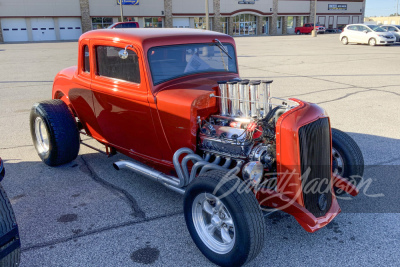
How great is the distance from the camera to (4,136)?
6289 mm

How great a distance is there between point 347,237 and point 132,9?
4522 cm

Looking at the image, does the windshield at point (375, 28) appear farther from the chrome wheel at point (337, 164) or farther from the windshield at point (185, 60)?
the chrome wheel at point (337, 164)

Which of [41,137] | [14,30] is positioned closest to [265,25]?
[14,30]

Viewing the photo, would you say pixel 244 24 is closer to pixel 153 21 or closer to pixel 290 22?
pixel 290 22

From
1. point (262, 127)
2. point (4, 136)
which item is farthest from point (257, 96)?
point (4, 136)

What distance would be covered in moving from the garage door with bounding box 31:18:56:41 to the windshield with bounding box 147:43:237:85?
43.3 meters

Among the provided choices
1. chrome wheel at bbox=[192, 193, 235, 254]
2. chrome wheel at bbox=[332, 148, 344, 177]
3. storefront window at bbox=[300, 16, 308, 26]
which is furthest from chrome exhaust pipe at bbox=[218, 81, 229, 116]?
storefront window at bbox=[300, 16, 308, 26]

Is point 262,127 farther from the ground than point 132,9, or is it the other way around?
point 132,9

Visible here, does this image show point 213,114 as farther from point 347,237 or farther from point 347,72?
point 347,72

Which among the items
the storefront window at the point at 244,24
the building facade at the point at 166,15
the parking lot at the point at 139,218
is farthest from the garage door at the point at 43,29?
the parking lot at the point at 139,218

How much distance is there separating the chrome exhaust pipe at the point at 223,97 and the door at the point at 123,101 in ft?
2.53

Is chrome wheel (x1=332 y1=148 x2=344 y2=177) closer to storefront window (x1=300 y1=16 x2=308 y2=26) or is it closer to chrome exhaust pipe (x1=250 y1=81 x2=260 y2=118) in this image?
chrome exhaust pipe (x1=250 y1=81 x2=260 y2=118)

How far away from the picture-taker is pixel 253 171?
2.98 metres

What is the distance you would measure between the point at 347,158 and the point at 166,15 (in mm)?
45460
